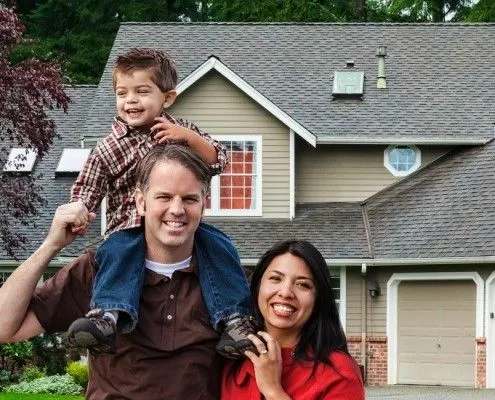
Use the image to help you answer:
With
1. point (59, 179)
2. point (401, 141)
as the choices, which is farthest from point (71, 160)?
point (401, 141)

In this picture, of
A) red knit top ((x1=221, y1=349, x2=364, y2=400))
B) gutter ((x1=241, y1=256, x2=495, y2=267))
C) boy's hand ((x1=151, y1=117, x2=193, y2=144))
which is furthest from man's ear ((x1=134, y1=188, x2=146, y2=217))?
gutter ((x1=241, y1=256, x2=495, y2=267))

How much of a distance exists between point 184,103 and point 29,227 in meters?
4.29

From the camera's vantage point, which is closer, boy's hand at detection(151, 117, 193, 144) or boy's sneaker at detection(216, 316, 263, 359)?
boy's sneaker at detection(216, 316, 263, 359)

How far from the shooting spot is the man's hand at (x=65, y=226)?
4227 millimetres

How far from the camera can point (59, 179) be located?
1102 inches

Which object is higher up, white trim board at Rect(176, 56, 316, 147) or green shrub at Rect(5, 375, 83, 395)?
white trim board at Rect(176, 56, 316, 147)

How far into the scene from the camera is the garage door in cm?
2334

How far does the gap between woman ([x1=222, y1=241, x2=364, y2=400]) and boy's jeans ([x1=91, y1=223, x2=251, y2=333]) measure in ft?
0.31

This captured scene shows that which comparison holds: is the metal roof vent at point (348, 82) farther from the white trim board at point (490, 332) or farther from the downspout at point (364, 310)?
the white trim board at point (490, 332)

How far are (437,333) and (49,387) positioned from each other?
7.21 metres

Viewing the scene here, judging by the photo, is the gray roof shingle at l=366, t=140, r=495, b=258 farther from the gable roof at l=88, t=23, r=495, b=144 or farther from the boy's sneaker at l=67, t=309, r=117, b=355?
the boy's sneaker at l=67, t=309, r=117, b=355

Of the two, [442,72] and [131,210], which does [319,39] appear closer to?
[442,72]

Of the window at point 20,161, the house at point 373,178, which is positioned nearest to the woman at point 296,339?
the house at point 373,178

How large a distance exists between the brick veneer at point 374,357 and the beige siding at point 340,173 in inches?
120
